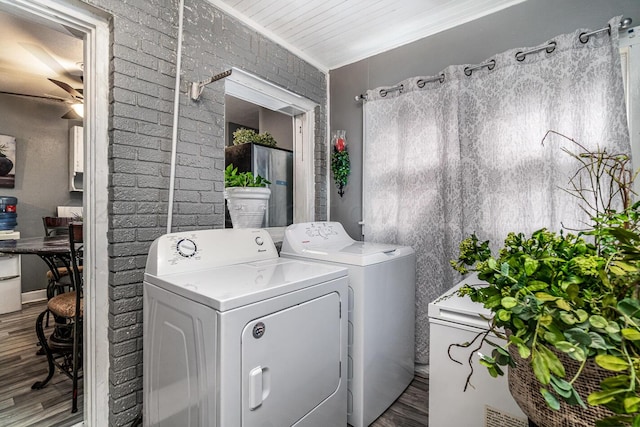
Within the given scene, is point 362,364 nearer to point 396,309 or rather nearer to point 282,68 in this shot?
point 396,309

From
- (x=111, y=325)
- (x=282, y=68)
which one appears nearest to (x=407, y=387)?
(x=111, y=325)

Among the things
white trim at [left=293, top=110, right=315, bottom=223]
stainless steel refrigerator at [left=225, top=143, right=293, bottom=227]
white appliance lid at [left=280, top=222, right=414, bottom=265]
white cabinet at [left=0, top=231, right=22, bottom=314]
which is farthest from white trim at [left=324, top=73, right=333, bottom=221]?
white cabinet at [left=0, top=231, right=22, bottom=314]

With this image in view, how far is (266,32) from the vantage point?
7.34 ft

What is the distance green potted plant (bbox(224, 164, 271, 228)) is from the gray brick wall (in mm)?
86

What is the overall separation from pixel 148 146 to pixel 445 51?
2.09 metres

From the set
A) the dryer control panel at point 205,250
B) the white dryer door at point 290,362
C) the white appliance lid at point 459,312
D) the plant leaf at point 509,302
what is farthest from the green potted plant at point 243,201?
the plant leaf at point 509,302

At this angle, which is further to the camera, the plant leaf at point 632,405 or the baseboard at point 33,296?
the baseboard at point 33,296

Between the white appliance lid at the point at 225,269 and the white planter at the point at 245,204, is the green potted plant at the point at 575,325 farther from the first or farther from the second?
the white planter at the point at 245,204

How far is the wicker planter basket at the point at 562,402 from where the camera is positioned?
1.72ft

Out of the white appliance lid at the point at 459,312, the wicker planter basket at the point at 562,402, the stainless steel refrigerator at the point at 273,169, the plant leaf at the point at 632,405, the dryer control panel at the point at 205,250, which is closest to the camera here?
the plant leaf at the point at 632,405

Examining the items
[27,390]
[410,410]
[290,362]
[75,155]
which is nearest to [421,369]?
[410,410]

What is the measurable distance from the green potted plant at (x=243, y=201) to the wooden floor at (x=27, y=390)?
4.58 feet

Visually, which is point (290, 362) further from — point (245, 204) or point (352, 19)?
point (352, 19)

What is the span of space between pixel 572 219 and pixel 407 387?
1.47 metres
